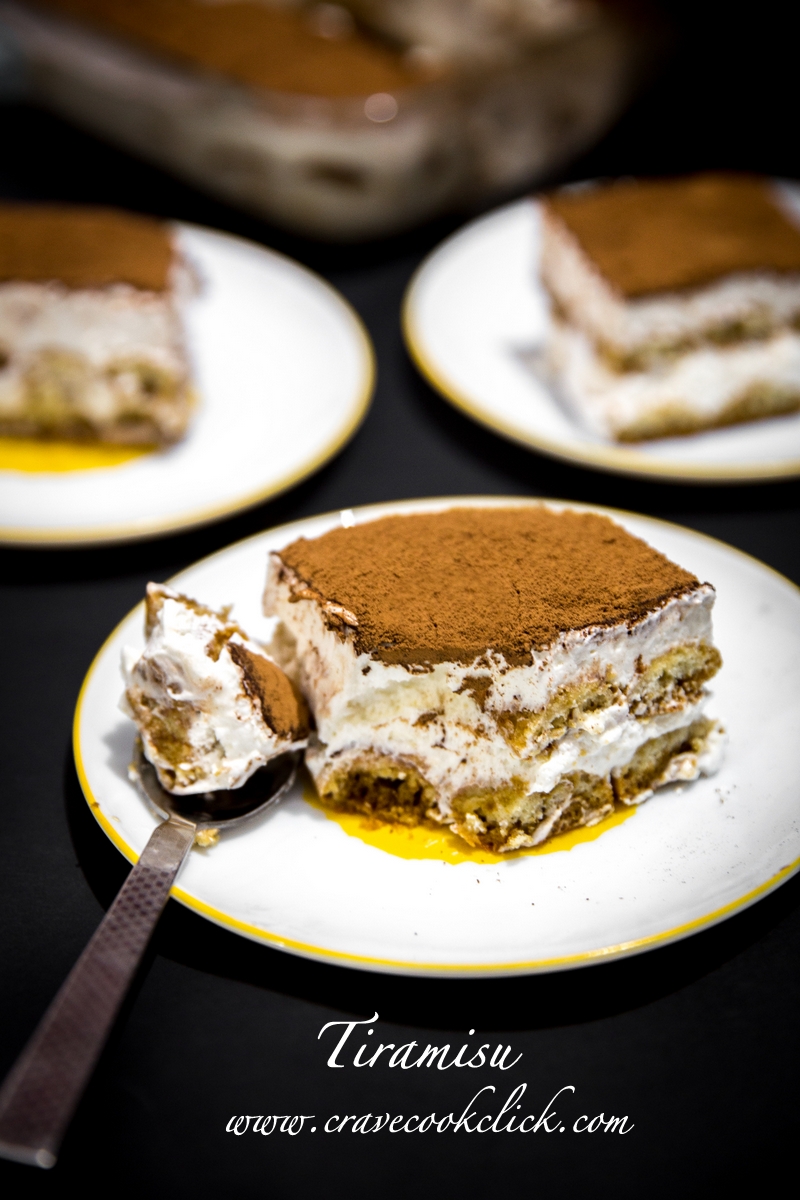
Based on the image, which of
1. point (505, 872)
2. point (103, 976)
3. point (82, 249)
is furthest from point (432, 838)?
point (82, 249)

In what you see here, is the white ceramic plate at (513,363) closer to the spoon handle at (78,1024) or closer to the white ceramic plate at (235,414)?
the white ceramic plate at (235,414)

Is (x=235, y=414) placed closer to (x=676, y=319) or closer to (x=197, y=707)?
(x=676, y=319)

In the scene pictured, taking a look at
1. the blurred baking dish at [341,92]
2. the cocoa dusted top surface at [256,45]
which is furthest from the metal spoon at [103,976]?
the cocoa dusted top surface at [256,45]

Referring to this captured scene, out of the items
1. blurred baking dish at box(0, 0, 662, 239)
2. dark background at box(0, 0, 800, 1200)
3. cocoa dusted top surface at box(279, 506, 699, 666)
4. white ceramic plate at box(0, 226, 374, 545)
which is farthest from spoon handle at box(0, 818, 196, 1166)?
blurred baking dish at box(0, 0, 662, 239)

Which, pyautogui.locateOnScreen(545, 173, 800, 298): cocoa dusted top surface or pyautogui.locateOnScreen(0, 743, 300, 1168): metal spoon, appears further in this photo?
pyautogui.locateOnScreen(545, 173, 800, 298): cocoa dusted top surface

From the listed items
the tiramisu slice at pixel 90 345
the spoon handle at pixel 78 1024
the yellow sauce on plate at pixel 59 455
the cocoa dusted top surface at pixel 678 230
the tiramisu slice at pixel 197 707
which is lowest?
the yellow sauce on plate at pixel 59 455

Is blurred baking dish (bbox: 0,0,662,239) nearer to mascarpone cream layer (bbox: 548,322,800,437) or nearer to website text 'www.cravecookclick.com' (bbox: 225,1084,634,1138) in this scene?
mascarpone cream layer (bbox: 548,322,800,437)
